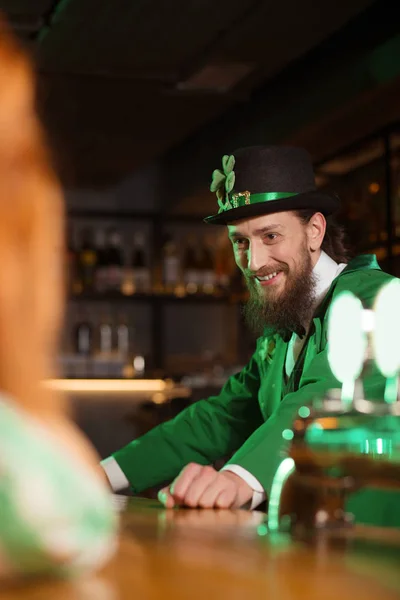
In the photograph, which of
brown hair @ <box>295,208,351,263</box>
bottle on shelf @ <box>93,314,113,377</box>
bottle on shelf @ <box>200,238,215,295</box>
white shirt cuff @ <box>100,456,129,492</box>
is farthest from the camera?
bottle on shelf @ <box>200,238,215,295</box>

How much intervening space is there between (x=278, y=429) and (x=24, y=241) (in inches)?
105

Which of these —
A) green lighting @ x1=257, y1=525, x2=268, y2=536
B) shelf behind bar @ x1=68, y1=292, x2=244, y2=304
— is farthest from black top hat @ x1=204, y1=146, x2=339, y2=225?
shelf behind bar @ x1=68, y1=292, x2=244, y2=304

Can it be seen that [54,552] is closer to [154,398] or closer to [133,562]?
[133,562]

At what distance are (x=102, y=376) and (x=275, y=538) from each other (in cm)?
531

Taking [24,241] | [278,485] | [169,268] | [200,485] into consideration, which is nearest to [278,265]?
[200,485]

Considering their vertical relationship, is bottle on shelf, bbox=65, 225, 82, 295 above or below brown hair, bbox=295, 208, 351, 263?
above

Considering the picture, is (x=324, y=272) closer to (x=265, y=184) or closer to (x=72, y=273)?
(x=265, y=184)

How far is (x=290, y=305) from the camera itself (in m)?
2.16

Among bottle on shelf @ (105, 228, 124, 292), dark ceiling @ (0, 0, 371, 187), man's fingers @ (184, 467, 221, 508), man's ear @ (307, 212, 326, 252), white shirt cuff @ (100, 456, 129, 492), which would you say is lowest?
white shirt cuff @ (100, 456, 129, 492)

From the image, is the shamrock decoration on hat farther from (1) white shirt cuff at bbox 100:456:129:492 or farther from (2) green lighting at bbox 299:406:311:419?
(2) green lighting at bbox 299:406:311:419

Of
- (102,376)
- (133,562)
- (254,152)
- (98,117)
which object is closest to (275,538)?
(133,562)

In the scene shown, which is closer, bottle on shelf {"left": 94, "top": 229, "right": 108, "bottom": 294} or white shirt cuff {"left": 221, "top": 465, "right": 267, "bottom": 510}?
white shirt cuff {"left": 221, "top": 465, "right": 267, "bottom": 510}

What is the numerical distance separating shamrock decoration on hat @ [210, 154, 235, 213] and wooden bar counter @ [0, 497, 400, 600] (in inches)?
47.4

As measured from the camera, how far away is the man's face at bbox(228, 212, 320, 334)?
2.20 m
